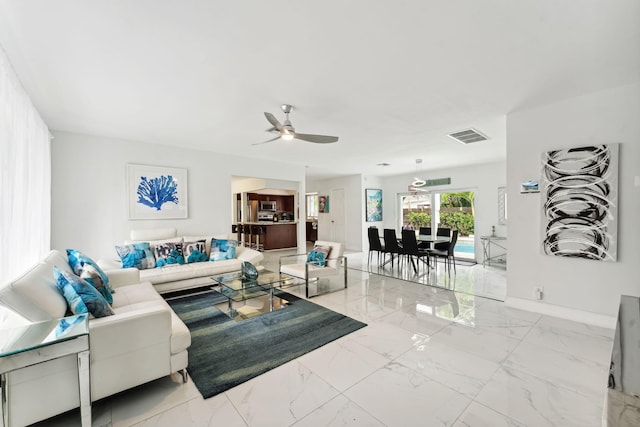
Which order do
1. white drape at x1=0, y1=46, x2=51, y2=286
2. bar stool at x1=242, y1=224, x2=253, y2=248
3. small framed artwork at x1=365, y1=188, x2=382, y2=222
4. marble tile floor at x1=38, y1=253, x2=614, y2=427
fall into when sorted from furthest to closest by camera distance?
1. bar stool at x1=242, y1=224, x2=253, y2=248
2. small framed artwork at x1=365, y1=188, x2=382, y2=222
3. white drape at x1=0, y1=46, x2=51, y2=286
4. marble tile floor at x1=38, y1=253, x2=614, y2=427

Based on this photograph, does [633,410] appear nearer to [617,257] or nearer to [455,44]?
[455,44]

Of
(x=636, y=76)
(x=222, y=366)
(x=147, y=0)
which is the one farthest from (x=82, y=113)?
(x=636, y=76)

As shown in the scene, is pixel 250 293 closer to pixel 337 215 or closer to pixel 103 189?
pixel 103 189

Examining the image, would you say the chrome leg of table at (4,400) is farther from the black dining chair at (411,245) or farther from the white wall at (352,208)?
the white wall at (352,208)

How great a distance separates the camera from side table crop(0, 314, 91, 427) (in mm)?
1283

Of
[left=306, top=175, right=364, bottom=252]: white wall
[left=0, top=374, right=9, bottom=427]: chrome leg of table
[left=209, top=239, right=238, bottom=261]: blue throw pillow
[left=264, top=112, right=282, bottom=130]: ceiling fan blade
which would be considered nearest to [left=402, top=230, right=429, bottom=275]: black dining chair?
[left=306, top=175, right=364, bottom=252]: white wall

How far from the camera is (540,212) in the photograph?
3.22 meters

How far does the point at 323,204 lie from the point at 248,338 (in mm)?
7437

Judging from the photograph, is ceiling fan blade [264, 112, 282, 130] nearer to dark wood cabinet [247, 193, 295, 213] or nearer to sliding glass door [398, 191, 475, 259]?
sliding glass door [398, 191, 475, 259]

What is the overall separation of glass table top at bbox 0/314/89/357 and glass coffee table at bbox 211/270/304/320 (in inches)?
62.3

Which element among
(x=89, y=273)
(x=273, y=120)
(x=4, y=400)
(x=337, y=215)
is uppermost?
(x=273, y=120)

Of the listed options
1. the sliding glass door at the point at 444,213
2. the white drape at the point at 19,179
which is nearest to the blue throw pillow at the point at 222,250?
the white drape at the point at 19,179

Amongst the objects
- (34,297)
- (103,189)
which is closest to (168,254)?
(103,189)

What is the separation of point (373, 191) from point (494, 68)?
21.3ft
